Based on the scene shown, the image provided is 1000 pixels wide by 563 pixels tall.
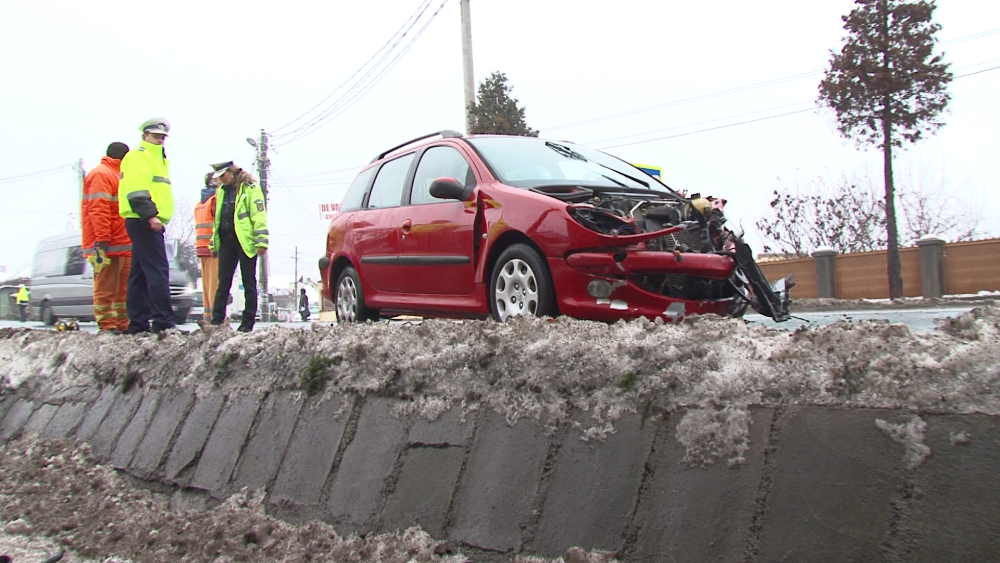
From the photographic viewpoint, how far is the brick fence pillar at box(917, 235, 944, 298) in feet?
72.3

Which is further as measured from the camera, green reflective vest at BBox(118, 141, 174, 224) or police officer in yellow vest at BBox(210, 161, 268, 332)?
police officer in yellow vest at BBox(210, 161, 268, 332)

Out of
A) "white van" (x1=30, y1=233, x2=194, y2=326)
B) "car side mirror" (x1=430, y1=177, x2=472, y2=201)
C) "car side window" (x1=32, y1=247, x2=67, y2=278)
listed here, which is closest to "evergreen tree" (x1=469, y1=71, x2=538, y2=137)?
"white van" (x1=30, y1=233, x2=194, y2=326)

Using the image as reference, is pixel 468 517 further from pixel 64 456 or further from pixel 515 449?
pixel 64 456

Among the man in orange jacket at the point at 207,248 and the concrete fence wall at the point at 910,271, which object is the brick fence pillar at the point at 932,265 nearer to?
the concrete fence wall at the point at 910,271

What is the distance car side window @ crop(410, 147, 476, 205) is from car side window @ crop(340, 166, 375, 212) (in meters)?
0.85

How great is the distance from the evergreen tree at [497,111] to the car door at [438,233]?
48.7 ft

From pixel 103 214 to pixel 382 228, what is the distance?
270 cm

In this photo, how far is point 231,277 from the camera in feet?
25.2

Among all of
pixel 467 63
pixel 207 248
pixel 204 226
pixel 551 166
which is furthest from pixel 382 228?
pixel 467 63

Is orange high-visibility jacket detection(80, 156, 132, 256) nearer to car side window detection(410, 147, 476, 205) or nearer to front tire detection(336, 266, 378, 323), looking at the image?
front tire detection(336, 266, 378, 323)

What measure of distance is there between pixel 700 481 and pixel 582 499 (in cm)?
34

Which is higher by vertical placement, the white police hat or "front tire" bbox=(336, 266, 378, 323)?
the white police hat

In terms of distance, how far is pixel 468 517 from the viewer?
2.35m

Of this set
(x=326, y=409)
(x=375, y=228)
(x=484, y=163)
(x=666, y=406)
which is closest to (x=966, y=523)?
(x=666, y=406)
